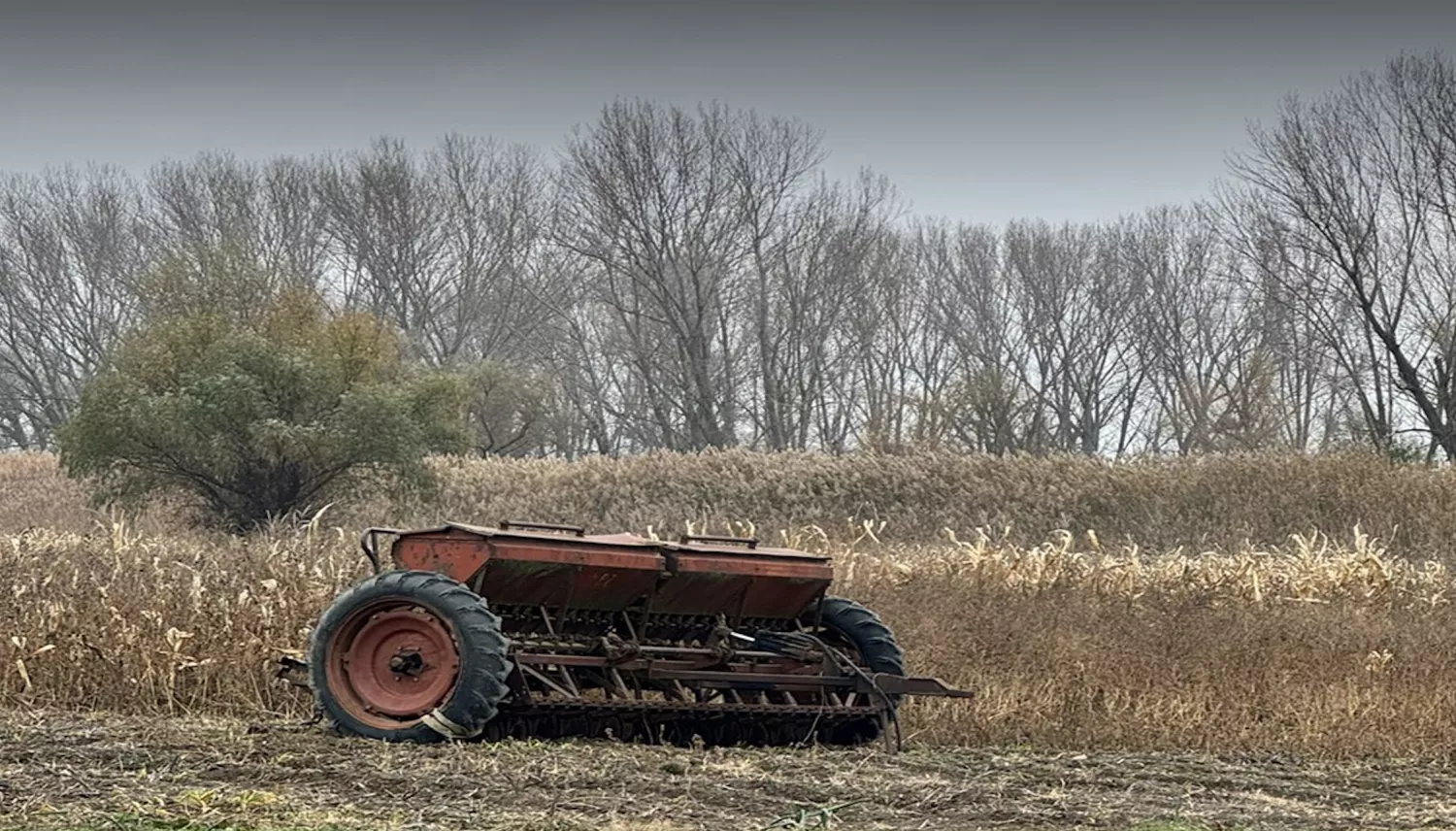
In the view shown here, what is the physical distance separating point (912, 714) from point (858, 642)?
4.04 feet

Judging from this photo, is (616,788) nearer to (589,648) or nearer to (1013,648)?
(589,648)

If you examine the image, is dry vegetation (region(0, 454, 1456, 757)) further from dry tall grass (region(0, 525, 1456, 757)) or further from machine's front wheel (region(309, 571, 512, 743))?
machine's front wheel (region(309, 571, 512, 743))

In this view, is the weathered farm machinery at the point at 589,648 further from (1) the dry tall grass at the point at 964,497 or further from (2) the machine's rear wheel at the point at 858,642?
(1) the dry tall grass at the point at 964,497

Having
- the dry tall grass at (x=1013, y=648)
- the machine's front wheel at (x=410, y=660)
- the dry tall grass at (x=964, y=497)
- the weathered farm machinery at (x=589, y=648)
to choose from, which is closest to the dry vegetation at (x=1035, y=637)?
the dry tall grass at (x=1013, y=648)

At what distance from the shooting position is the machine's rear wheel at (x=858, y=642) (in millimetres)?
9773

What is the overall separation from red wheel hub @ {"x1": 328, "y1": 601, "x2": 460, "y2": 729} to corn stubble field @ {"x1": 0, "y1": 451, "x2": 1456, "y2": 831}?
0.34 metres

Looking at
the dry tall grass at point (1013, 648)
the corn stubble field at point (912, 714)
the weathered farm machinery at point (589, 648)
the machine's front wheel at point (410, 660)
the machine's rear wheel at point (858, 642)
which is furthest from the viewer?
the dry tall grass at point (1013, 648)

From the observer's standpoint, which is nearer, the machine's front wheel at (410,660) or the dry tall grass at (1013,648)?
the machine's front wheel at (410,660)

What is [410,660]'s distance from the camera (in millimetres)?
8656

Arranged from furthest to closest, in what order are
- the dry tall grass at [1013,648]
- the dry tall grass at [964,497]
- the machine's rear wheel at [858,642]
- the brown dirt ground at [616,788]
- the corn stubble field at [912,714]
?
the dry tall grass at [964,497] < the dry tall grass at [1013,648] < the machine's rear wheel at [858,642] < the corn stubble field at [912,714] < the brown dirt ground at [616,788]

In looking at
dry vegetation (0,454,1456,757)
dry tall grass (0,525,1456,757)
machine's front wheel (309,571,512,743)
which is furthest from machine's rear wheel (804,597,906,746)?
machine's front wheel (309,571,512,743)

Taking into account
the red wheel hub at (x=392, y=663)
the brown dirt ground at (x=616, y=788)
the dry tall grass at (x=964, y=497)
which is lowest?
the brown dirt ground at (x=616, y=788)

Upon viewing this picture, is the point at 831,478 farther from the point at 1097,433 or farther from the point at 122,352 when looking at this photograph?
the point at 1097,433

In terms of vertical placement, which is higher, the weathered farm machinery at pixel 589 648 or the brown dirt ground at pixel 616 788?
the weathered farm machinery at pixel 589 648
